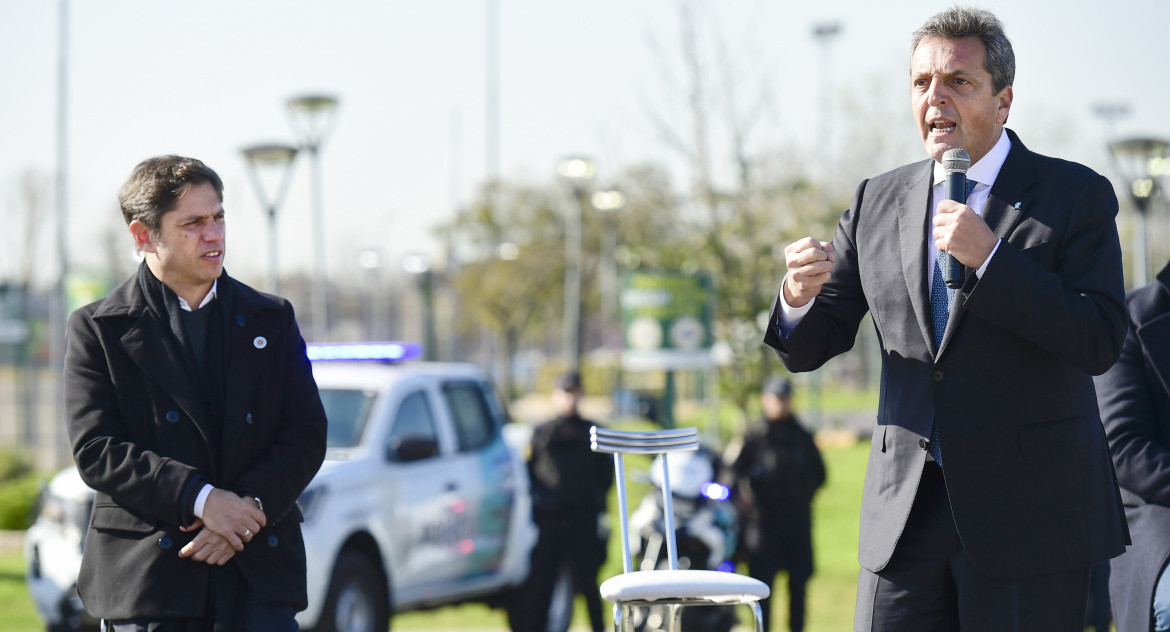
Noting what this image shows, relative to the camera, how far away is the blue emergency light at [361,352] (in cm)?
931

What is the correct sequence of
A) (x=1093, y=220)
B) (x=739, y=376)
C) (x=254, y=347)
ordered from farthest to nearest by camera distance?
1. (x=739, y=376)
2. (x=254, y=347)
3. (x=1093, y=220)

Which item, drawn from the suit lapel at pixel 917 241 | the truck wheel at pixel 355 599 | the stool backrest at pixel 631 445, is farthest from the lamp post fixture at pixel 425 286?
the suit lapel at pixel 917 241

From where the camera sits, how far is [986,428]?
308 centimetres

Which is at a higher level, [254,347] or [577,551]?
[254,347]

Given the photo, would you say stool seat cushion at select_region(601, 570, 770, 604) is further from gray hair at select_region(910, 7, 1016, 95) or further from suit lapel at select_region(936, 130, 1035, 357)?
gray hair at select_region(910, 7, 1016, 95)

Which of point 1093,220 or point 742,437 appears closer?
point 1093,220

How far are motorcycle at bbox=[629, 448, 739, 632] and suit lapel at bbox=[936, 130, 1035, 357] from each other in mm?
6233

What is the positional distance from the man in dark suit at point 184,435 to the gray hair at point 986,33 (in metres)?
2.16

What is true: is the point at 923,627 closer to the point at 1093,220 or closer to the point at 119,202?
the point at 1093,220

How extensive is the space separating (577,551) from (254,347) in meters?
5.97

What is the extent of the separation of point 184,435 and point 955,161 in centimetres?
231

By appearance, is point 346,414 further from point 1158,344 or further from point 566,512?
point 1158,344

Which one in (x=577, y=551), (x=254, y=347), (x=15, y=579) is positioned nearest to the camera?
(x=254, y=347)

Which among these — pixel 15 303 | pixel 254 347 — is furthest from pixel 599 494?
pixel 15 303
